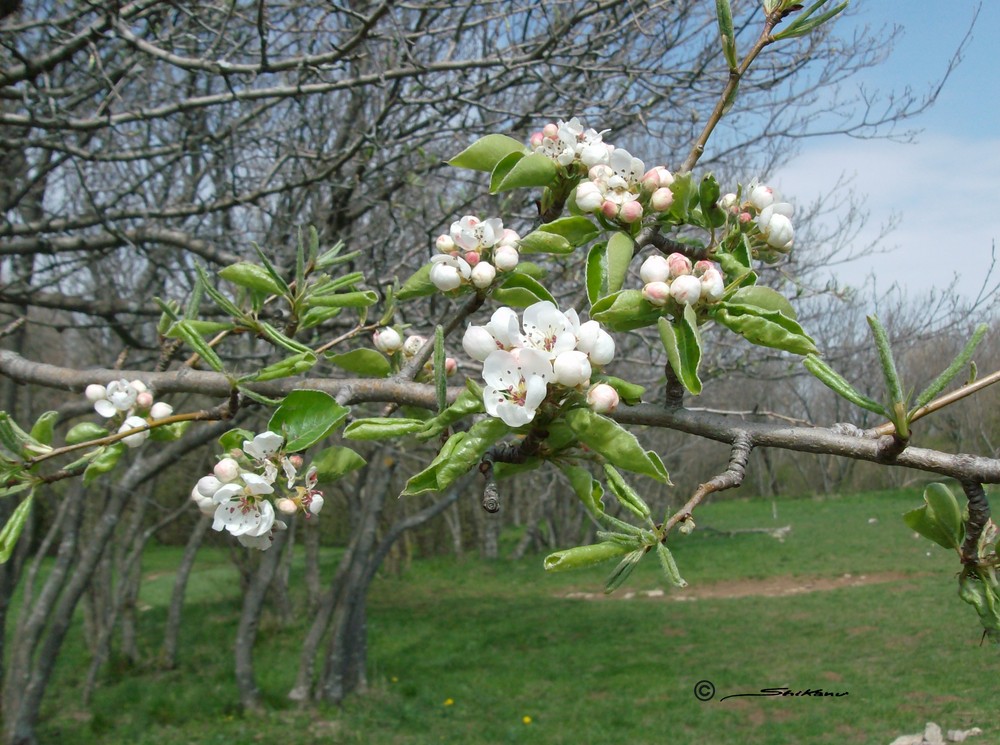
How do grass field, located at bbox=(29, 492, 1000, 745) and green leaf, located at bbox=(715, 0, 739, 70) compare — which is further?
grass field, located at bbox=(29, 492, 1000, 745)

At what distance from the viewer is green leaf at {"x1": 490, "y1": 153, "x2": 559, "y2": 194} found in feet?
3.79

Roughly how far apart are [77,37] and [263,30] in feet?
2.65

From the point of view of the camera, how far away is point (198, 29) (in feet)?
14.8

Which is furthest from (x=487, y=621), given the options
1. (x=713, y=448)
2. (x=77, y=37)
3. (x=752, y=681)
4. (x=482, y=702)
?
(x=77, y=37)

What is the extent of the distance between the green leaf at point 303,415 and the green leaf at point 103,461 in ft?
1.43

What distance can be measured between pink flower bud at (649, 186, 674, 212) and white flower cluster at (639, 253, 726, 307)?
0.39 ft

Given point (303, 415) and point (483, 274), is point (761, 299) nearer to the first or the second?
point (483, 274)

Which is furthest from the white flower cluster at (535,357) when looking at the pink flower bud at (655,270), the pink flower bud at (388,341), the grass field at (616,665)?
the grass field at (616,665)

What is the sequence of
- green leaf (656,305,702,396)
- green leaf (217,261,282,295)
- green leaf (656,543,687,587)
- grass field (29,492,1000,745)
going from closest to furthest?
green leaf (656,543,687,587), green leaf (656,305,702,396), green leaf (217,261,282,295), grass field (29,492,1000,745)

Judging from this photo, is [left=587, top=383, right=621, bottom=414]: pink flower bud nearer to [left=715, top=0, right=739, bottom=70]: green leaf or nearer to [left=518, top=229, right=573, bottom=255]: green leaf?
[left=518, top=229, right=573, bottom=255]: green leaf

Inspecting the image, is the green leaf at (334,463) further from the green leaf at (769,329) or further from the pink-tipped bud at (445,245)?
the green leaf at (769,329)

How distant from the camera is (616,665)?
9477 millimetres

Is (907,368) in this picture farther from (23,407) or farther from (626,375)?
(23,407)

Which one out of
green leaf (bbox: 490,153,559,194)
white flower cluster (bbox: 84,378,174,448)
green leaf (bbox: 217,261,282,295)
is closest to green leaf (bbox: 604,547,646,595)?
green leaf (bbox: 490,153,559,194)
